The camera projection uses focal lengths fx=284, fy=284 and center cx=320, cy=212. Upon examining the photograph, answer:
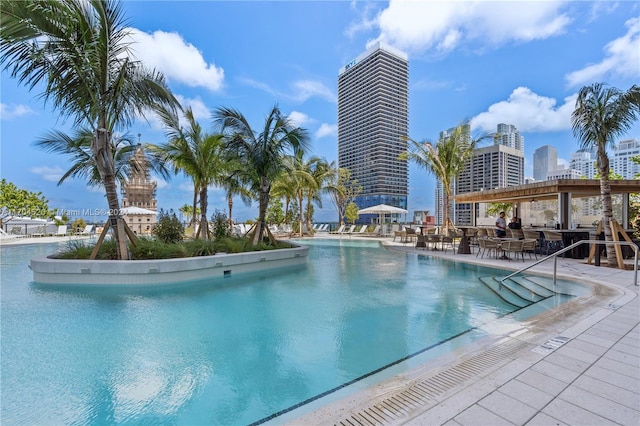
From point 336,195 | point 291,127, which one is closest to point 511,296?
point 291,127

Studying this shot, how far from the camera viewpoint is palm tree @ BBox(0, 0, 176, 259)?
5465 millimetres

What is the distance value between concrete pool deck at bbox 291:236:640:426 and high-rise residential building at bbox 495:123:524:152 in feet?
67.5

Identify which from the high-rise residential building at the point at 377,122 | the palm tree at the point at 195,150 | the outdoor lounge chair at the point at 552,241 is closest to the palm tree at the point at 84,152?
the palm tree at the point at 195,150

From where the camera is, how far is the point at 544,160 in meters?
26.6

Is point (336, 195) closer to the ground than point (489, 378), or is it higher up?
higher up

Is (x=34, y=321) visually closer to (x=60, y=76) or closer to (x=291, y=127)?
(x=60, y=76)

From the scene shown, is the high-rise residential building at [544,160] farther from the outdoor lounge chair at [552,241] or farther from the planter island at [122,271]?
the planter island at [122,271]

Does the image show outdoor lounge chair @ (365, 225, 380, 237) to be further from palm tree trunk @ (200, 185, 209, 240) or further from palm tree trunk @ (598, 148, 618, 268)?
palm tree trunk @ (598, 148, 618, 268)

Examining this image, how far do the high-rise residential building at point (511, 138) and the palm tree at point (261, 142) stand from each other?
1707 centimetres

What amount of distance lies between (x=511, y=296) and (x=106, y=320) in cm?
707

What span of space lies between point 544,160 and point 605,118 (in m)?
23.9

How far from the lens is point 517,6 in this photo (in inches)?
369

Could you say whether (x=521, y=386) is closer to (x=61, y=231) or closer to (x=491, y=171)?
(x=491, y=171)

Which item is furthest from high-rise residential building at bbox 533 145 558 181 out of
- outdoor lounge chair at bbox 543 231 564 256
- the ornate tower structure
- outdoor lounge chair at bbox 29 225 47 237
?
outdoor lounge chair at bbox 29 225 47 237
